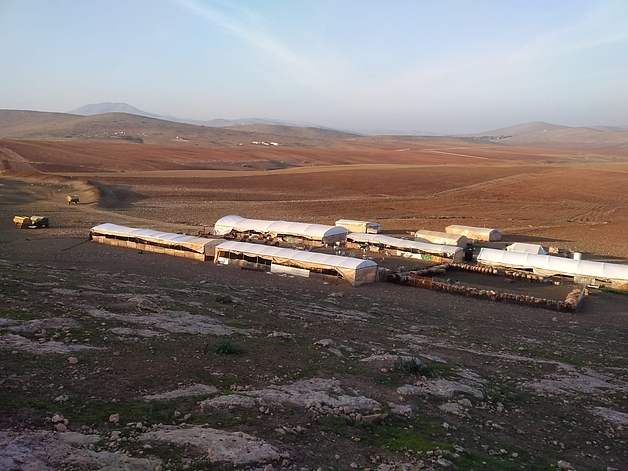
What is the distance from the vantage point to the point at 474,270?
1083 inches

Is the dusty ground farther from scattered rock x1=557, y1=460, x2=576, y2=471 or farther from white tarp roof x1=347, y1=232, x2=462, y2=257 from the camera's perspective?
white tarp roof x1=347, y1=232, x2=462, y2=257

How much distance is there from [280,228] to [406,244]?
780 cm

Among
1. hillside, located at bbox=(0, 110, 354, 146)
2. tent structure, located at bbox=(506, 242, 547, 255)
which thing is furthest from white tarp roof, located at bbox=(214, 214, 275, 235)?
hillside, located at bbox=(0, 110, 354, 146)

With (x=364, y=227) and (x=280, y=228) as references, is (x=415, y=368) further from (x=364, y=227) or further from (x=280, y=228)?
(x=364, y=227)

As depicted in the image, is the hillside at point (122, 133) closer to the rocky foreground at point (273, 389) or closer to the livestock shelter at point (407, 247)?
the livestock shelter at point (407, 247)

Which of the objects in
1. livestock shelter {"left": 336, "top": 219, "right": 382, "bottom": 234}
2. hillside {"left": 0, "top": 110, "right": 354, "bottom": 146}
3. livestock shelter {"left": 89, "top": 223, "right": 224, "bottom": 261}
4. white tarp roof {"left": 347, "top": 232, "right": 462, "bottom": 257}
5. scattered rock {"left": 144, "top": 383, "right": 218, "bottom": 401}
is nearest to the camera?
scattered rock {"left": 144, "top": 383, "right": 218, "bottom": 401}

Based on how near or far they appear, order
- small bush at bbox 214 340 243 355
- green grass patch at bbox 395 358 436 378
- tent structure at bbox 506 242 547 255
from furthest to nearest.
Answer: tent structure at bbox 506 242 547 255
green grass patch at bbox 395 358 436 378
small bush at bbox 214 340 243 355

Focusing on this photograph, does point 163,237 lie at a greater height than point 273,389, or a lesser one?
lesser

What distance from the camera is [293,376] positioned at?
9117mm

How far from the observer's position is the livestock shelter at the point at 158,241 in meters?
26.9

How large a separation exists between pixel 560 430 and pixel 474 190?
202ft

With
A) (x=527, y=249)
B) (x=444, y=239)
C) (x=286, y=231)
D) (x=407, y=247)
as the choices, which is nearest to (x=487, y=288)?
(x=407, y=247)

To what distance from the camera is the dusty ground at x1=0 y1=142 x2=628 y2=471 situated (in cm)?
640

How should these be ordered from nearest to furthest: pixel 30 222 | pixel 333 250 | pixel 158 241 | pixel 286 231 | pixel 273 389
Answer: pixel 273 389, pixel 158 241, pixel 333 250, pixel 286 231, pixel 30 222
